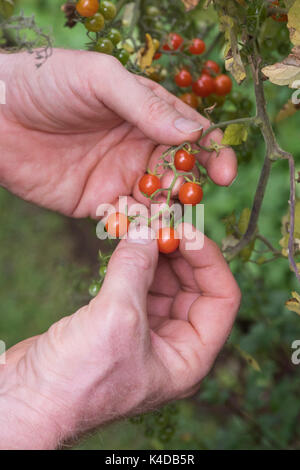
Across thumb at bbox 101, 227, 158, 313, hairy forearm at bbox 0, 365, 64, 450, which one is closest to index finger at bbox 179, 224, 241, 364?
thumb at bbox 101, 227, 158, 313

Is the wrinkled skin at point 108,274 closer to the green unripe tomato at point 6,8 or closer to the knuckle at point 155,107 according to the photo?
the knuckle at point 155,107

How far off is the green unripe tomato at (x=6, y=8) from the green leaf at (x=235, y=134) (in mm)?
616

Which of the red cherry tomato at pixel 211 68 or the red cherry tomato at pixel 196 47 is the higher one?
the red cherry tomato at pixel 196 47

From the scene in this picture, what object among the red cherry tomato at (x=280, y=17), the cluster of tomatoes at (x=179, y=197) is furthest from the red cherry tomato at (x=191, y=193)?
the red cherry tomato at (x=280, y=17)

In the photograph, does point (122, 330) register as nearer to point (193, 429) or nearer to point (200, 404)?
point (193, 429)

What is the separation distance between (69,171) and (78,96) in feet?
0.97

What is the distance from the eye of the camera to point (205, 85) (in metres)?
1.37

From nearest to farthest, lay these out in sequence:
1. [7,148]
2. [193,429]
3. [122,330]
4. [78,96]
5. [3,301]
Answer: [122,330] < [78,96] < [7,148] < [193,429] < [3,301]

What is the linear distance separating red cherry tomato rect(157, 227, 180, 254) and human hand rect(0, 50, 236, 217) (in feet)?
0.63

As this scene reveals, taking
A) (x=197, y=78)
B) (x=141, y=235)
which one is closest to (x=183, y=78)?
(x=197, y=78)

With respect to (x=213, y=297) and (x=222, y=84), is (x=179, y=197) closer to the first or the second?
(x=213, y=297)

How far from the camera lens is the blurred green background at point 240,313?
1.84m

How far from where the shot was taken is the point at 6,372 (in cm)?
117
